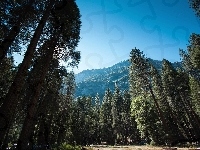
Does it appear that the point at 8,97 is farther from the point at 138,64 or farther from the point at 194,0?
the point at 138,64

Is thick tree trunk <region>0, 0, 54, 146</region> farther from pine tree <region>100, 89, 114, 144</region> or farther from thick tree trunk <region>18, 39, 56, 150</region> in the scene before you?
pine tree <region>100, 89, 114, 144</region>

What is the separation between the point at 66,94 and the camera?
51.1 metres

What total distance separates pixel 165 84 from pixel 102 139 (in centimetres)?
3577

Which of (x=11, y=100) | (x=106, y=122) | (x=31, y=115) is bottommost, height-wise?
(x=31, y=115)

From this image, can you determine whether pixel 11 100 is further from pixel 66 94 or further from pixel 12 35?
pixel 66 94

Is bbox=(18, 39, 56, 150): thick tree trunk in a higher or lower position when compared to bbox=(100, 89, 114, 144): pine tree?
lower

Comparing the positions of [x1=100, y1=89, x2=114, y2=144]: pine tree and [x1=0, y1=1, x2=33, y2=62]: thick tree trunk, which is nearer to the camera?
[x1=0, y1=1, x2=33, y2=62]: thick tree trunk

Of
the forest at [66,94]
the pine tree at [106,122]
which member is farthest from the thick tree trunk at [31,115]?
the pine tree at [106,122]

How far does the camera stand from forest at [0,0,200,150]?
493 inches

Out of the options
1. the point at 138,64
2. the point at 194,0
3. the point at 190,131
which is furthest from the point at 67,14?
the point at 190,131

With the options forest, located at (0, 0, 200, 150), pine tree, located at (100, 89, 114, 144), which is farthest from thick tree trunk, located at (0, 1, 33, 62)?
pine tree, located at (100, 89, 114, 144)

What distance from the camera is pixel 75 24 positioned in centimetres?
1573

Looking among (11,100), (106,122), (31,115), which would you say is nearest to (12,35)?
(11,100)

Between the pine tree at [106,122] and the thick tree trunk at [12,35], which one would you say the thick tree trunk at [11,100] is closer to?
the thick tree trunk at [12,35]
